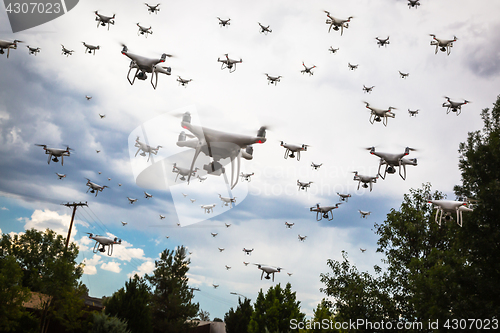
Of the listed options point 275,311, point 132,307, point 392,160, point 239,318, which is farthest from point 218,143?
point 239,318

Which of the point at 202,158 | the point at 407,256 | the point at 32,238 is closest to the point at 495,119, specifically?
the point at 407,256

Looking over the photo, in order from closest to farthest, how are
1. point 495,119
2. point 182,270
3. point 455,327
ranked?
1. point 455,327
2. point 495,119
3. point 182,270

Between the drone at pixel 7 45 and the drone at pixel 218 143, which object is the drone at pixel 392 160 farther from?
the drone at pixel 7 45

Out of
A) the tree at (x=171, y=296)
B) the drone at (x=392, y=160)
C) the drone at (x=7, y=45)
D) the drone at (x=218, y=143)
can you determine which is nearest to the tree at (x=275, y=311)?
the tree at (x=171, y=296)

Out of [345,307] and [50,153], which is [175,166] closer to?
[50,153]

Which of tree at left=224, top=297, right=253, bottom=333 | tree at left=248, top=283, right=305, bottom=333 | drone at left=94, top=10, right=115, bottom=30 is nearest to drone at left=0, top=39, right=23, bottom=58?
drone at left=94, top=10, right=115, bottom=30

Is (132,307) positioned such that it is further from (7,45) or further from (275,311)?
(7,45)

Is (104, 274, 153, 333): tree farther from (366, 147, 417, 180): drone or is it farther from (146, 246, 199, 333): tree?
(366, 147, 417, 180): drone
